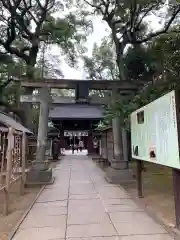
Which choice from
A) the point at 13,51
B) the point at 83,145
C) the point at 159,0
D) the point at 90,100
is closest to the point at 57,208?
the point at 90,100

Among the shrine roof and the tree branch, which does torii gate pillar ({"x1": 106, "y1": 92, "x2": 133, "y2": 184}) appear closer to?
the tree branch

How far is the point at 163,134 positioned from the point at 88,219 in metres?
2.22

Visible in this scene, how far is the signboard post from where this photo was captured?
4230 millimetres

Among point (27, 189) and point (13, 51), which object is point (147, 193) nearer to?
point (27, 189)

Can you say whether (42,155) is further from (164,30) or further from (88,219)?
(164,30)

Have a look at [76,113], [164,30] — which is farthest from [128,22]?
[76,113]

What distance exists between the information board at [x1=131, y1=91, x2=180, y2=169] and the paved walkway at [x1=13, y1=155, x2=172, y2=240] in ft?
3.86

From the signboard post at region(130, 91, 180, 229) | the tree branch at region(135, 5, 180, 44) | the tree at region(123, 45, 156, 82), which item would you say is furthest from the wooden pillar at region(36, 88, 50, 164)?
the tree branch at region(135, 5, 180, 44)

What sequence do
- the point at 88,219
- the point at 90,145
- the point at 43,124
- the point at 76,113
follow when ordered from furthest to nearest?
the point at 90,145
the point at 76,113
the point at 43,124
the point at 88,219

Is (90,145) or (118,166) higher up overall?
(90,145)

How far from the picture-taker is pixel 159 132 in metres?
5.00

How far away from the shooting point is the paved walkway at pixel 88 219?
4.37 m

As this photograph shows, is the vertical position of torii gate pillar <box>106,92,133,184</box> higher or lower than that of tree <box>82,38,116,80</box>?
lower

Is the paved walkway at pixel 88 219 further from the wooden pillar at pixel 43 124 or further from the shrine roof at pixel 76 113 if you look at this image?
the shrine roof at pixel 76 113
